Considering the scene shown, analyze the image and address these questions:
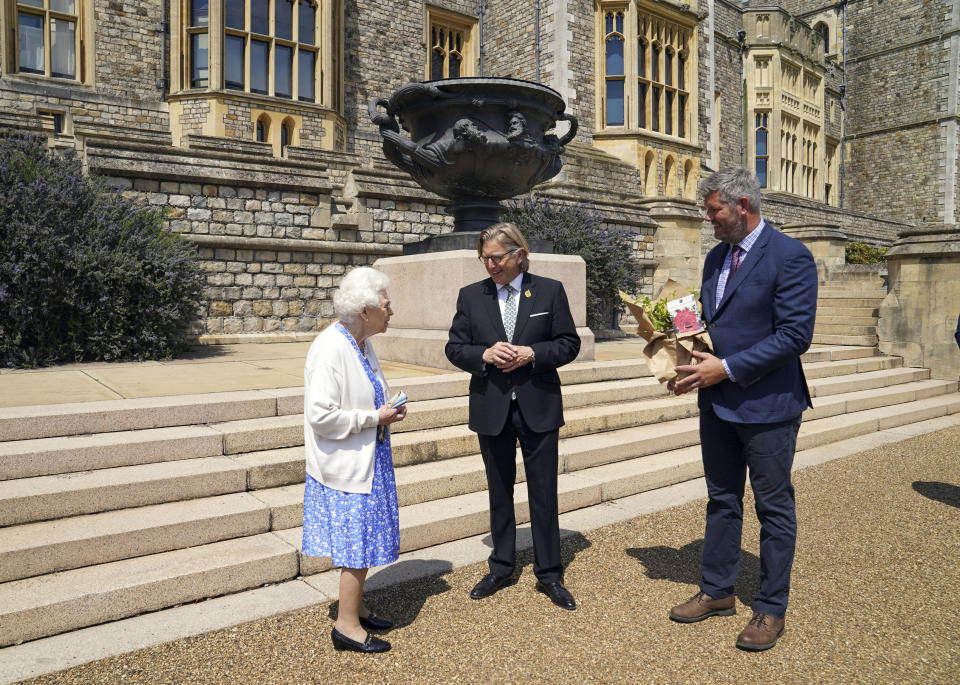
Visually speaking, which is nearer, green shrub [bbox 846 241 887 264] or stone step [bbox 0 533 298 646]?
stone step [bbox 0 533 298 646]

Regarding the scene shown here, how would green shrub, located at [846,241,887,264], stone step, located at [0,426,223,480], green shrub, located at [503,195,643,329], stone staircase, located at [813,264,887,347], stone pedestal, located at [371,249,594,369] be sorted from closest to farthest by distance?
stone step, located at [0,426,223,480]
stone pedestal, located at [371,249,594,369]
green shrub, located at [503,195,643,329]
stone staircase, located at [813,264,887,347]
green shrub, located at [846,241,887,264]

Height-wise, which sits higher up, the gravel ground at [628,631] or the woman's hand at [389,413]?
the woman's hand at [389,413]

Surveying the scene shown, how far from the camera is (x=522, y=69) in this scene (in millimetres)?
20297

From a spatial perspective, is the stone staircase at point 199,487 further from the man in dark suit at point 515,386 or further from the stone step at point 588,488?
the man in dark suit at point 515,386

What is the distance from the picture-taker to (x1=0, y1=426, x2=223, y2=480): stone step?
10.7 ft

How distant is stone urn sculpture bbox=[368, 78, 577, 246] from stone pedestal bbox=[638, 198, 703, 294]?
7137 mm

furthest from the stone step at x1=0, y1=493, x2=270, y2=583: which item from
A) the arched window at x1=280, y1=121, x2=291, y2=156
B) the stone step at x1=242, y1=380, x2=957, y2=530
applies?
the arched window at x1=280, y1=121, x2=291, y2=156

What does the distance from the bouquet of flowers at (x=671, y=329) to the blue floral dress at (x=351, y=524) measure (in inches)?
46.1

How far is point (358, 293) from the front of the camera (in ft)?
8.04

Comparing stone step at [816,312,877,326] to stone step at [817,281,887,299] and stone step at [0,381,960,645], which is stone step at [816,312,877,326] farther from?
stone step at [0,381,960,645]

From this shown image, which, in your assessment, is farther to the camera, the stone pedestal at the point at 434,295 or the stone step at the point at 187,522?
the stone pedestal at the point at 434,295

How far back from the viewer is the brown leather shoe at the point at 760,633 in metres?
2.50

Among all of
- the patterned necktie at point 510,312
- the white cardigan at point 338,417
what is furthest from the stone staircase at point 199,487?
the patterned necktie at point 510,312

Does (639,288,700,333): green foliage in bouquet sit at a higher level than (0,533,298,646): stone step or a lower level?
higher
